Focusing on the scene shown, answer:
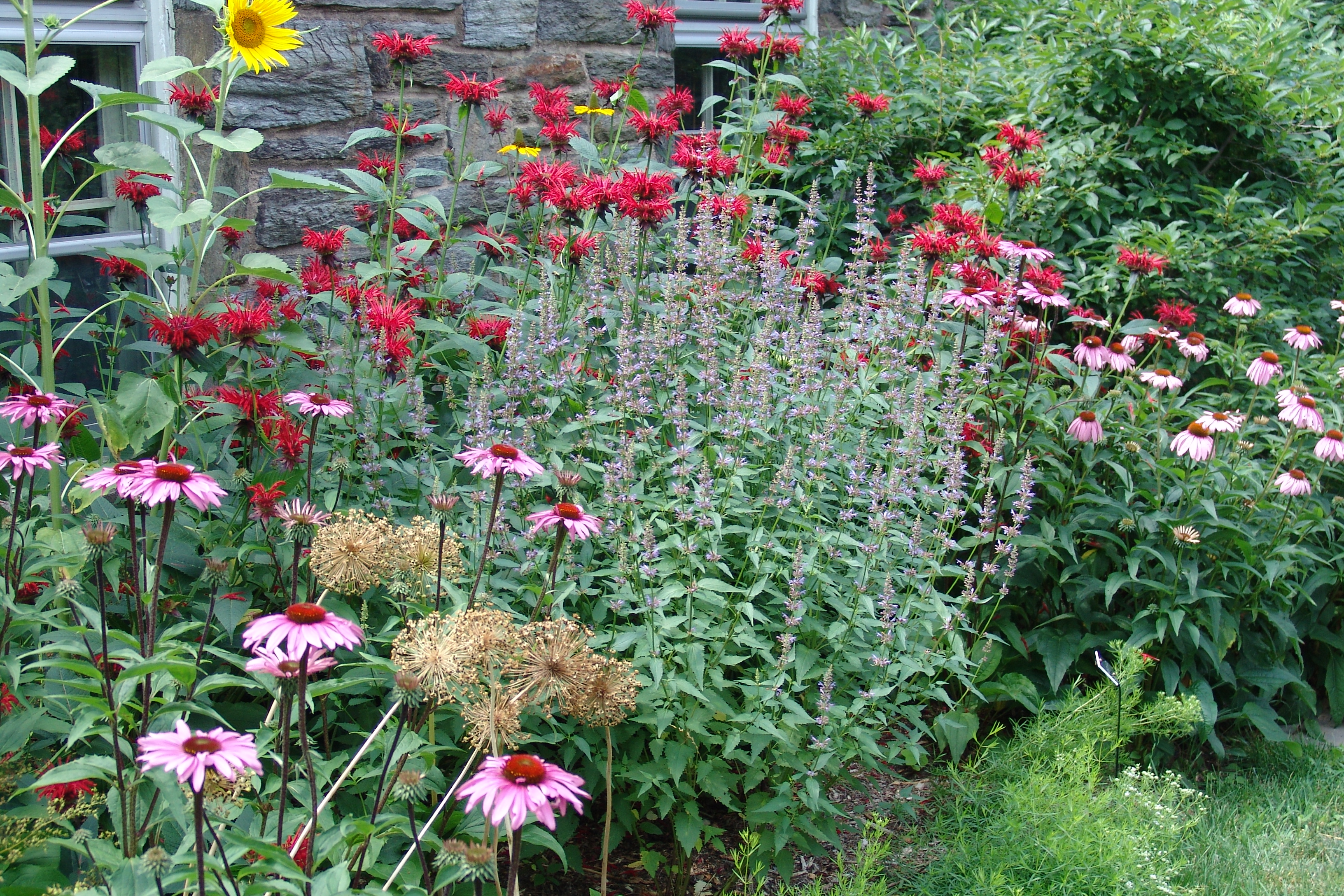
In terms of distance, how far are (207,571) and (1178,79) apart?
4.55 metres

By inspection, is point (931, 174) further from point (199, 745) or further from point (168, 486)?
point (199, 745)

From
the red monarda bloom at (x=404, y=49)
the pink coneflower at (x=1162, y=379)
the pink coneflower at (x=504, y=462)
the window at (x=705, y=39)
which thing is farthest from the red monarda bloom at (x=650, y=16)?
the pink coneflower at (x=504, y=462)

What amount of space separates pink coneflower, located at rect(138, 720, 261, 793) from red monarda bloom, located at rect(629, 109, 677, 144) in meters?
2.37

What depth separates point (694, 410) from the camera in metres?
3.08

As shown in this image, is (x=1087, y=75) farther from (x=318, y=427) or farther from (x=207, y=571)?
(x=207, y=571)

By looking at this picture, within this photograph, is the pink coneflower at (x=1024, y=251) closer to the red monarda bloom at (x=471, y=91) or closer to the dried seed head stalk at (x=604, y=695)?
the red monarda bloom at (x=471, y=91)

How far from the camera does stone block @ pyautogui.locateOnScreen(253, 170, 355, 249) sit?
3842 millimetres

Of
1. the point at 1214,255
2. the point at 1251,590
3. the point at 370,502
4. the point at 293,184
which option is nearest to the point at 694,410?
the point at 370,502

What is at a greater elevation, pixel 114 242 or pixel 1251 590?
pixel 114 242

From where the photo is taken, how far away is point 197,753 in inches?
48.8

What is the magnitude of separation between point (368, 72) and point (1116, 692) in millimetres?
3423

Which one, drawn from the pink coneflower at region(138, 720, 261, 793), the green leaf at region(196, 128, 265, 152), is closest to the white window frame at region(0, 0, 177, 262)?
the green leaf at region(196, 128, 265, 152)

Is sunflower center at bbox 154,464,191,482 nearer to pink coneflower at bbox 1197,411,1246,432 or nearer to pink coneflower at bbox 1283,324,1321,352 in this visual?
pink coneflower at bbox 1197,411,1246,432

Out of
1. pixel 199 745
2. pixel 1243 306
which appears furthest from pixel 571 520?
pixel 1243 306
